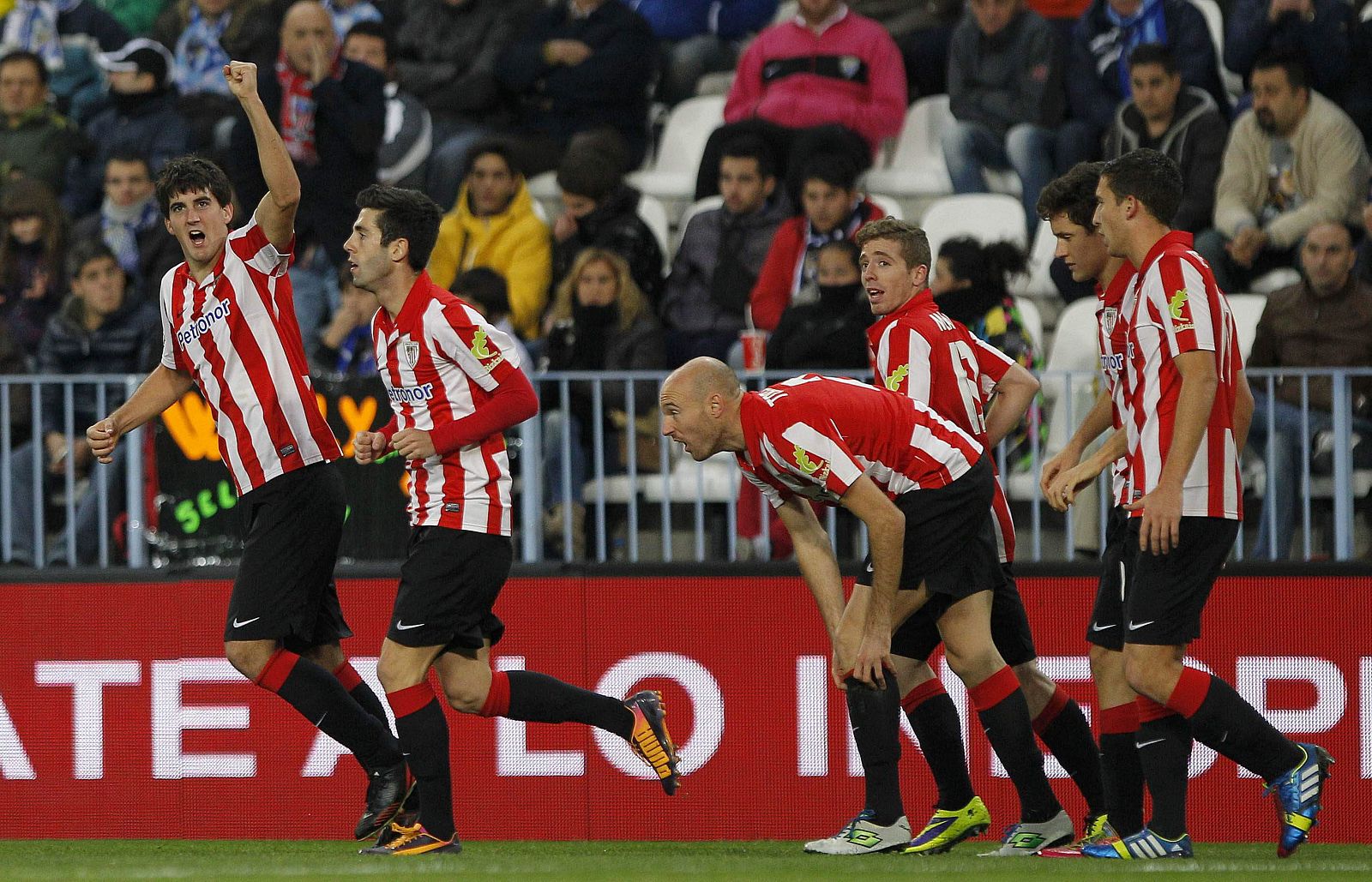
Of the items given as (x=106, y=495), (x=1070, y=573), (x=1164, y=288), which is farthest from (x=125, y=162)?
(x=1164, y=288)

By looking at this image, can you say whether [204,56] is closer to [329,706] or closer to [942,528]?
[329,706]

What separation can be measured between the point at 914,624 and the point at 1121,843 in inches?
36.0

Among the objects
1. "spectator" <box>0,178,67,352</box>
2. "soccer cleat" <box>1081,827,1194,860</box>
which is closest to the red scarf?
"spectator" <box>0,178,67,352</box>

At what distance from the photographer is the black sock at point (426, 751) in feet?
17.8

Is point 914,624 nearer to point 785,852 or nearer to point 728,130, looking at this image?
point 785,852

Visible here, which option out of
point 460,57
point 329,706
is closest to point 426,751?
point 329,706

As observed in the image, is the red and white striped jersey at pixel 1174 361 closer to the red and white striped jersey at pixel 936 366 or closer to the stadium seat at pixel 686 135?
the red and white striped jersey at pixel 936 366

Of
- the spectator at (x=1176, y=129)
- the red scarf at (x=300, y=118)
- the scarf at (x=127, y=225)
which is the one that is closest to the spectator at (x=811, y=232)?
the spectator at (x=1176, y=129)

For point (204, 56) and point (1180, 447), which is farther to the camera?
point (204, 56)

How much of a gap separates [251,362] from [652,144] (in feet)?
17.0

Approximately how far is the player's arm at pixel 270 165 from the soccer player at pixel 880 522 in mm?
1428

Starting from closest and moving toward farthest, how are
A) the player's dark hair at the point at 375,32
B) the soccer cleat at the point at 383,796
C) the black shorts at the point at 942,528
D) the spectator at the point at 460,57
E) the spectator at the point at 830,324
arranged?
the black shorts at the point at 942,528 < the soccer cleat at the point at 383,796 < the spectator at the point at 830,324 < the player's dark hair at the point at 375,32 < the spectator at the point at 460,57

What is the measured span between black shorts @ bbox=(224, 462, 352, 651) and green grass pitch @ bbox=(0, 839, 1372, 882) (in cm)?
73

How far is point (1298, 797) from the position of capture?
516cm
